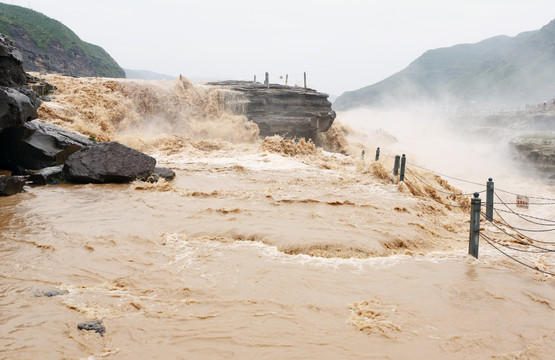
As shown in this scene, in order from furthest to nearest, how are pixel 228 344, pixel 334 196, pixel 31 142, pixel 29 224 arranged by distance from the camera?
pixel 31 142
pixel 334 196
pixel 29 224
pixel 228 344

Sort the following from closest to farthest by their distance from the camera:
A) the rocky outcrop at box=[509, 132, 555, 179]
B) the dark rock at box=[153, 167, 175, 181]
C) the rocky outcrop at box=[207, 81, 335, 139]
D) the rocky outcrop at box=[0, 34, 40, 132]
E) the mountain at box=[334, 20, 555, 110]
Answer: the rocky outcrop at box=[0, 34, 40, 132] → the dark rock at box=[153, 167, 175, 181] → the rocky outcrop at box=[207, 81, 335, 139] → the rocky outcrop at box=[509, 132, 555, 179] → the mountain at box=[334, 20, 555, 110]

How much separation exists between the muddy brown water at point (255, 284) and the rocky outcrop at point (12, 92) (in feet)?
5.06

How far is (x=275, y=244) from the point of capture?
17.4 ft

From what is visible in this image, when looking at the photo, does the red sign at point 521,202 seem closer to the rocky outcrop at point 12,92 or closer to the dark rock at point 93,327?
the dark rock at point 93,327

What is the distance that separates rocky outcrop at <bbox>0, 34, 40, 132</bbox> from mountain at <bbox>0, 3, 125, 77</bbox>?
3634 cm

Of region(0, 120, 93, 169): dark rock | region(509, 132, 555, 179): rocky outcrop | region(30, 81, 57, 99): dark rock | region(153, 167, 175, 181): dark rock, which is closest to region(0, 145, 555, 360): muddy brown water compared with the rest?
region(153, 167, 175, 181): dark rock

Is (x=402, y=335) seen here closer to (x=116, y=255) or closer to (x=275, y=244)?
(x=275, y=244)

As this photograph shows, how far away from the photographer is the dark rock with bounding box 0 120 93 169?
918 centimetres

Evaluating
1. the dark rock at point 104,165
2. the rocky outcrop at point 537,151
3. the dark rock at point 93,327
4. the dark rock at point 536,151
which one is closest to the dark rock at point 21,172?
the dark rock at point 104,165

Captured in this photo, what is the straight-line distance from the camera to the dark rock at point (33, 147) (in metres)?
9.18

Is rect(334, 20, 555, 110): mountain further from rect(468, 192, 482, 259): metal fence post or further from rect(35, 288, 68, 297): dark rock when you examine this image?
rect(35, 288, 68, 297): dark rock

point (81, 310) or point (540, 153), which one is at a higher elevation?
point (540, 153)

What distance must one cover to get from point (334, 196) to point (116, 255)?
5.09 meters

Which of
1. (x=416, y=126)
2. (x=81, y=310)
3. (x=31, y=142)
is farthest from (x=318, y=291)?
(x=416, y=126)
